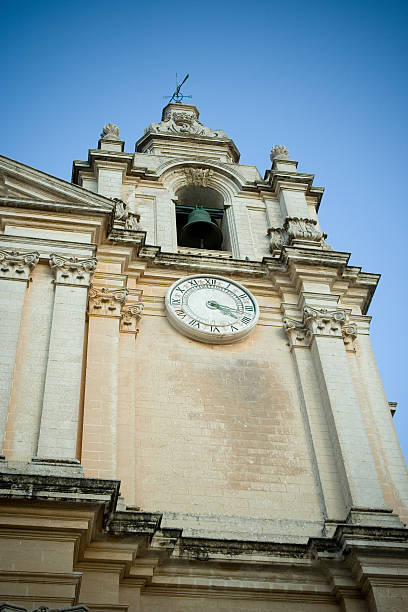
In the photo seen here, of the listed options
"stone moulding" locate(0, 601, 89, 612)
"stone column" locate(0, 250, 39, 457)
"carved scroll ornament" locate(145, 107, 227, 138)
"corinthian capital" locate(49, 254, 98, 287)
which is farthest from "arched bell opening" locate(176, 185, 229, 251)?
"stone moulding" locate(0, 601, 89, 612)

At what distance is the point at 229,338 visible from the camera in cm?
1516

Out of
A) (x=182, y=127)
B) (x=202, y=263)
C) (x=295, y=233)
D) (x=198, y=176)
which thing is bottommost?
(x=202, y=263)

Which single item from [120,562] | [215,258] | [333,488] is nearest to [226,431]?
[333,488]

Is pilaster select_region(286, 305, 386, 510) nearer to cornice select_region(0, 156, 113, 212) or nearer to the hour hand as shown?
the hour hand

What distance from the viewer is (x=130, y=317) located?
15.1m

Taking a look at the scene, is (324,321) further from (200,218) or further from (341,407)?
(200,218)

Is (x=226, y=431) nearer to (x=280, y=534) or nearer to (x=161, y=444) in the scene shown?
(x=161, y=444)

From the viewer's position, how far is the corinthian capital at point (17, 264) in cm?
1417

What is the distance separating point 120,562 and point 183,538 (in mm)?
1091

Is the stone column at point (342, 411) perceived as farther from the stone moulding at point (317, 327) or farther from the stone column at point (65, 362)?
the stone column at point (65, 362)

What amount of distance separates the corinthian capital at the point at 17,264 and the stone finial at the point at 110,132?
703 centimetres

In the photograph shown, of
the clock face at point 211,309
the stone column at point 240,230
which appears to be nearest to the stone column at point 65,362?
the clock face at point 211,309

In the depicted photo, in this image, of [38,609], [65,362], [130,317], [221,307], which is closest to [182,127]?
[221,307]

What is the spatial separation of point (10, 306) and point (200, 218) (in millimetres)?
6473
